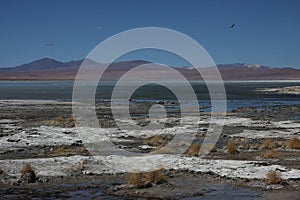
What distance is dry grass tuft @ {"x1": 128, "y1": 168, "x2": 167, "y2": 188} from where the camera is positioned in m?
13.5

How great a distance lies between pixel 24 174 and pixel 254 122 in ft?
70.0

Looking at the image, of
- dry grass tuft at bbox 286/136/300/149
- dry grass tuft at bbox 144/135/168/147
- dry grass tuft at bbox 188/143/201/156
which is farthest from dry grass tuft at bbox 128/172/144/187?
dry grass tuft at bbox 286/136/300/149

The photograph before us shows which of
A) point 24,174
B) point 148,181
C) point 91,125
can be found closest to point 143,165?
point 148,181

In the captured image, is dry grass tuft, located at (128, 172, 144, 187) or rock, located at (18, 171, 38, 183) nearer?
dry grass tuft, located at (128, 172, 144, 187)

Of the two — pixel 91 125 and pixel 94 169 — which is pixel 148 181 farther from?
pixel 91 125

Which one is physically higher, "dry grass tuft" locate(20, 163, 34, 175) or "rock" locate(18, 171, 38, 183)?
"dry grass tuft" locate(20, 163, 34, 175)

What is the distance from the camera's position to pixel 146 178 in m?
13.9

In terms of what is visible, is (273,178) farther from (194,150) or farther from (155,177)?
(194,150)

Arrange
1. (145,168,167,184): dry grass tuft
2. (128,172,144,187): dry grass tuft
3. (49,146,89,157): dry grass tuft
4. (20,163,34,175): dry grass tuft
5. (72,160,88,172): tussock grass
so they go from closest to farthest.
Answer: (128,172,144,187): dry grass tuft
(145,168,167,184): dry grass tuft
(20,163,34,175): dry grass tuft
(72,160,88,172): tussock grass
(49,146,89,157): dry grass tuft

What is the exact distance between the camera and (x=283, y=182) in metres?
13.6

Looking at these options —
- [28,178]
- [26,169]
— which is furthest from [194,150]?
[28,178]

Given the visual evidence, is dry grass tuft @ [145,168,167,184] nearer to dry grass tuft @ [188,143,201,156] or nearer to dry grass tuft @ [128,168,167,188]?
dry grass tuft @ [128,168,167,188]

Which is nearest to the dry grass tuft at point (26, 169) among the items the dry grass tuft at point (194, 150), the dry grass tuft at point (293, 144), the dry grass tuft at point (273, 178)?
the dry grass tuft at point (194, 150)

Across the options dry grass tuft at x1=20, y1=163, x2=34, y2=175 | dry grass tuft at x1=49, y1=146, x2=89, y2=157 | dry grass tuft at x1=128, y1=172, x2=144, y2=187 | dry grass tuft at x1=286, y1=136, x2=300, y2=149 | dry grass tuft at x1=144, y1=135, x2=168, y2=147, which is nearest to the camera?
dry grass tuft at x1=128, y1=172, x2=144, y2=187
